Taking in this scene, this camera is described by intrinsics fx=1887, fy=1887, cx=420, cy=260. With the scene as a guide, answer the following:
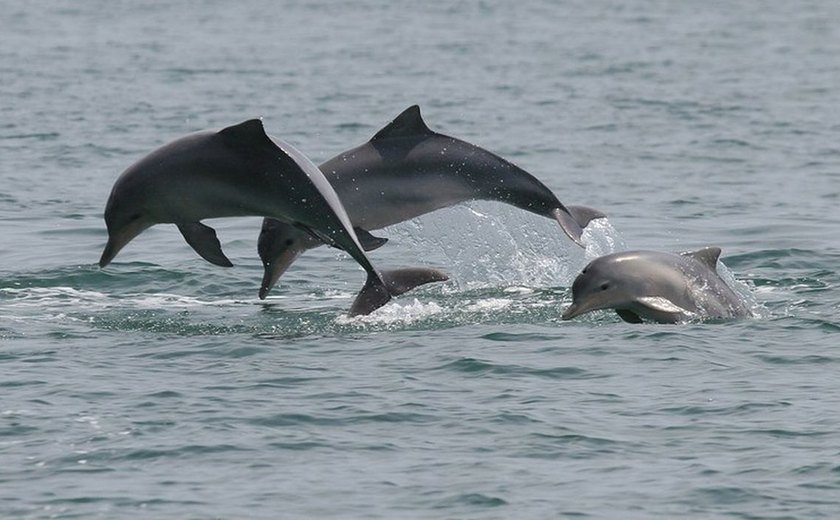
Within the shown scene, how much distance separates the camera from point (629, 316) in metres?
15.0

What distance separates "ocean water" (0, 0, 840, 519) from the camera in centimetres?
1052

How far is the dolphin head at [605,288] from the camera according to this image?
47.7ft

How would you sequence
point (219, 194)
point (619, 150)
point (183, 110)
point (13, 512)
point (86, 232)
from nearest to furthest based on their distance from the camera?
point (13, 512), point (219, 194), point (86, 232), point (619, 150), point (183, 110)

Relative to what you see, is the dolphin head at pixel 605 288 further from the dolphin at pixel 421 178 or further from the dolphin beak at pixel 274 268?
the dolphin beak at pixel 274 268

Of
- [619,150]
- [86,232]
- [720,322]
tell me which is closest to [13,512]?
[720,322]

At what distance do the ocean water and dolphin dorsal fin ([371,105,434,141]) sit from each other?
1.46 metres

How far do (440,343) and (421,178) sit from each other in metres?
2.20

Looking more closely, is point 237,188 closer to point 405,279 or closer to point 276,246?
point 405,279

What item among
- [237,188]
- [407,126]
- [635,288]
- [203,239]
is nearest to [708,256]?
[635,288]

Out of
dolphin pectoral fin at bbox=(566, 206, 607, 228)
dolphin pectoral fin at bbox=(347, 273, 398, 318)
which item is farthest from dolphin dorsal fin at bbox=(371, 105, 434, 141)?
dolphin pectoral fin at bbox=(347, 273, 398, 318)

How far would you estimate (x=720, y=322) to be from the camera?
586 inches

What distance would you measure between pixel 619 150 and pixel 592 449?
726 inches

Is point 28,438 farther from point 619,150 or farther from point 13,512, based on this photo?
point 619,150

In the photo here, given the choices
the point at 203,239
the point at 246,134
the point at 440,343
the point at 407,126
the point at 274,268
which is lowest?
the point at 440,343
